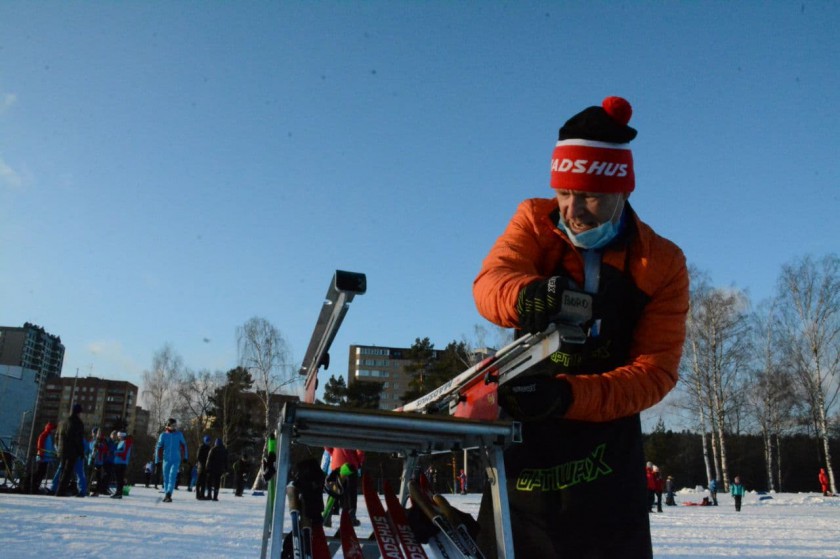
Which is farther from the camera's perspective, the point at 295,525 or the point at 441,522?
the point at 441,522

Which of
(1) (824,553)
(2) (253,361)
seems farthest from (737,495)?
(2) (253,361)

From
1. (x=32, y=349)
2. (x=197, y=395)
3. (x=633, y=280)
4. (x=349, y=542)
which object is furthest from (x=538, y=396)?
(x=32, y=349)

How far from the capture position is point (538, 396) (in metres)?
1.71

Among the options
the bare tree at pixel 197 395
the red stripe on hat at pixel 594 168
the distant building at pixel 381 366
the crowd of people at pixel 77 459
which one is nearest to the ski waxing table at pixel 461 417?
the red stripe on hat at pixel 594 168

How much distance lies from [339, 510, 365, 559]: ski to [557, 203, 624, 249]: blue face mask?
1387 mm

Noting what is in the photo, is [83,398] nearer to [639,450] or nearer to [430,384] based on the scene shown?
[430,384]

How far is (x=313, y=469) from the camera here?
A: 2215mm

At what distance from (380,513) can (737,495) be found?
21.0 metres

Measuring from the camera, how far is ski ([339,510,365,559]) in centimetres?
233

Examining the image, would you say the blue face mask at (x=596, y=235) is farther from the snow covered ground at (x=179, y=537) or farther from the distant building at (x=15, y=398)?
the distant building at (x=15, y=398)

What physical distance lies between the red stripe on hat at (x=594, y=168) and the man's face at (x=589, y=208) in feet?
0.07

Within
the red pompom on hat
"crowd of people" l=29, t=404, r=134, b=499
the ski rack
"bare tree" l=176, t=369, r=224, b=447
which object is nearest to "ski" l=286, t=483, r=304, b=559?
the ski rack

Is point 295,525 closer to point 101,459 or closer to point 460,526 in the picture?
point 460,526

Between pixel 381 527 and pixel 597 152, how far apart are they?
148 cm
